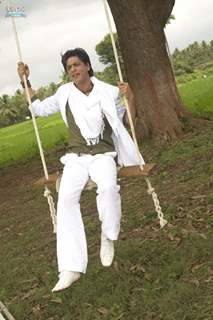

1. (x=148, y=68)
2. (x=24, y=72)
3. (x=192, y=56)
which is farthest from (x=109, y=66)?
(x=24, y=72)

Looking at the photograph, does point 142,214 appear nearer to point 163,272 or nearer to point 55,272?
point 55,272

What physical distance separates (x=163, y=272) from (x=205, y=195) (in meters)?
2.87

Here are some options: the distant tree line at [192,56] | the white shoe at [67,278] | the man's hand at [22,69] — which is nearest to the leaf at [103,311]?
the white shoe at [67,278]

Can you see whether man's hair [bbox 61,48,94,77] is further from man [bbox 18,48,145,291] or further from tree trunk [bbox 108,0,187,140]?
tree trunk [bbox 108,0,187,140]

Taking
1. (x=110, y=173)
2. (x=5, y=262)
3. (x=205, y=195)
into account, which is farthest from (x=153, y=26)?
(x=110, y=173)

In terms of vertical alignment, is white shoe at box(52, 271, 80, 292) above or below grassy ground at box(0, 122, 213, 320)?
above

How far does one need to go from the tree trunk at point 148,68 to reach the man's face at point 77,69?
314 inches

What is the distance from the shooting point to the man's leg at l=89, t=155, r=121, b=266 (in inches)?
225

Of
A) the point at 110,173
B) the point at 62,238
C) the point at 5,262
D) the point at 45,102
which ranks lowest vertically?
the point at 5,262

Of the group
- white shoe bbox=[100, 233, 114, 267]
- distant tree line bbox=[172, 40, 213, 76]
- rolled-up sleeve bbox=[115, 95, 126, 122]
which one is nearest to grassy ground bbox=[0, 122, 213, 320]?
white shoe bbox=[100, 233, 114, 267]

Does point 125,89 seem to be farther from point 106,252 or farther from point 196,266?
point 196,266

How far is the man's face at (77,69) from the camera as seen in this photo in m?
6.03

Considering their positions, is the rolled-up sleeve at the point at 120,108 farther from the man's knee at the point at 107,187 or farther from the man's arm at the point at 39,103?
the man's knee at the point at 107,187

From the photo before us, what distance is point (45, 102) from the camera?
21.0 ft
